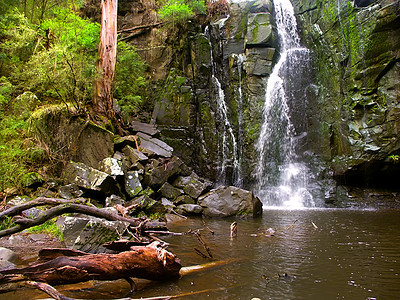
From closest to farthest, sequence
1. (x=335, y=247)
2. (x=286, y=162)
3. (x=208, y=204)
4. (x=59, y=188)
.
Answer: (x=335, y=247), (x=59, y=188), (x=208, y=204), (x=286, y=162)

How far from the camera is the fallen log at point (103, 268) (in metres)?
2.21

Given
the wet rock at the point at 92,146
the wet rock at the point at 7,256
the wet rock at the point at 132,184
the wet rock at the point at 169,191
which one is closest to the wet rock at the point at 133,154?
the wet rock at the point at 92,146

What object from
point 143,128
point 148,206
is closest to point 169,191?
point 148,206

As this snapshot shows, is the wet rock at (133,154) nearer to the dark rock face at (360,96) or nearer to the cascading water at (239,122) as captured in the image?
the cascading water at (239,122)

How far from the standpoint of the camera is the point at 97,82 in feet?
31.7

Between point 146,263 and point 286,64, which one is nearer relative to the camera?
point 146,263

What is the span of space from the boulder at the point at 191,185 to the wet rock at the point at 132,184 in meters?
1.85

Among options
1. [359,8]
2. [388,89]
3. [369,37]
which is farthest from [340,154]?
[359,8]

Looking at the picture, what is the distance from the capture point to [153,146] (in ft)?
35.6

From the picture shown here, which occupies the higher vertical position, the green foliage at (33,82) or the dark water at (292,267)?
the green foliage at (33,82)

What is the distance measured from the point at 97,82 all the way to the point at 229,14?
11.9 m

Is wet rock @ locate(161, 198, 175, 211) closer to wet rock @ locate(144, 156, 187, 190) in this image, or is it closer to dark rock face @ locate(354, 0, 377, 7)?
wet rock @ locate(144, 156, 187, 190)

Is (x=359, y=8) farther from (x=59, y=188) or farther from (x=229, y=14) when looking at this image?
Result: (x=59, y=188)

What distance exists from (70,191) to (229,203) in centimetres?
469
